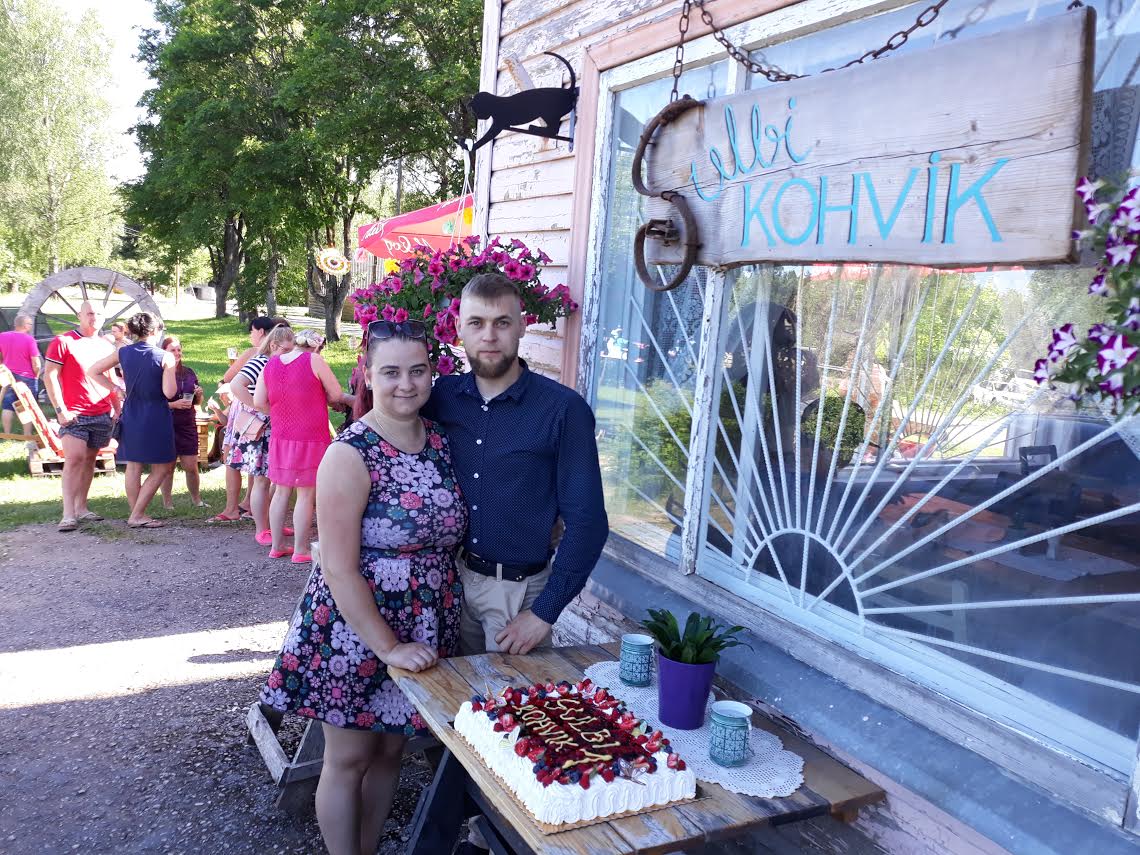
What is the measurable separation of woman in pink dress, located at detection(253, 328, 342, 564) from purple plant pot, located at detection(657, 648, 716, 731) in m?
3.86

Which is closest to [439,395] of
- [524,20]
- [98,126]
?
[524,20]

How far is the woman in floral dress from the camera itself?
85.6 inches

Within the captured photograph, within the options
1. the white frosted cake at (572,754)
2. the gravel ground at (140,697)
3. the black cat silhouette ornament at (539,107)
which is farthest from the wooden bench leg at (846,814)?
the black cat silhouette ornament at (539,107)

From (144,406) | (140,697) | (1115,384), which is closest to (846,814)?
(1115,384)

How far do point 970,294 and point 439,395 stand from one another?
1.45 meters

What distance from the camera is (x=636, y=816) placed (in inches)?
62.4

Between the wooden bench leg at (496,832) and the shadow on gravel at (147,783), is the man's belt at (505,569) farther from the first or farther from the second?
the shadow on gravel at (147,783)

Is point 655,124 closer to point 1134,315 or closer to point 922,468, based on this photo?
point 922,468

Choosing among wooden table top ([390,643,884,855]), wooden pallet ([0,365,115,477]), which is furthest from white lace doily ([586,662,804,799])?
wooden pallet ([0,365,115,477])

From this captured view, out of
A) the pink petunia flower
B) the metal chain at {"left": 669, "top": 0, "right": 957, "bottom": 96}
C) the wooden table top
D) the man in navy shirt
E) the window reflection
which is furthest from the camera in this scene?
the window reflection

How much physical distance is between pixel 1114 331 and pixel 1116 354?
0.04 meters

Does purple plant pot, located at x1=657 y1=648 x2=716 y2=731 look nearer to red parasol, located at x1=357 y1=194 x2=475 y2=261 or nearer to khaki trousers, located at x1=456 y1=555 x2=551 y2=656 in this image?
khaki trousers, located at x1=456 y1=555 x2=551 y2=656

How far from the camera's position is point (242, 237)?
90.6ft

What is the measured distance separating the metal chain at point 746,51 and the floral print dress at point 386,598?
1.35m
